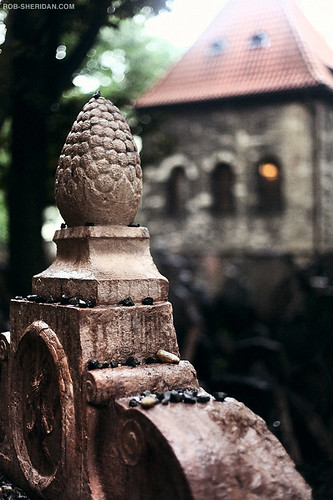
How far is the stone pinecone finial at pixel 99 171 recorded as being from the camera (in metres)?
3.08

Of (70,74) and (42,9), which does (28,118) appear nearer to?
(70,74)

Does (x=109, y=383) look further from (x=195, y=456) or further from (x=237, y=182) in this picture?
(x=237, y=182)

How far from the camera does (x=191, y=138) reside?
16.7 m

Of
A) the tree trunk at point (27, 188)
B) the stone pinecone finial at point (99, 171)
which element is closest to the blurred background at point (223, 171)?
the tree trunk at point (27, 188)

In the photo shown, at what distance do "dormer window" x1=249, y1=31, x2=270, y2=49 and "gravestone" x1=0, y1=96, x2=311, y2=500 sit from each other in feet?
47.1

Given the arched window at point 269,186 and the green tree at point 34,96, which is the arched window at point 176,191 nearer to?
the arched window at point 269,186

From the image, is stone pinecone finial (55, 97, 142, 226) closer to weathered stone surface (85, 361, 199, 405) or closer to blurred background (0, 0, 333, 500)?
weathered stone surface (85, 361, 199, 405)

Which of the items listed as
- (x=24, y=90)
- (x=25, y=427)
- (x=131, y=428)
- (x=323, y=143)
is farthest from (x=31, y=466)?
(x=323, y=143)

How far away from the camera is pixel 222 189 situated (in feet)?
54.1

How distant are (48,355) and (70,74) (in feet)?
16.2

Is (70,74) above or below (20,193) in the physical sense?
above

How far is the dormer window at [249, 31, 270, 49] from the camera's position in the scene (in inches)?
646

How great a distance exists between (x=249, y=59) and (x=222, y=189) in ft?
11.8

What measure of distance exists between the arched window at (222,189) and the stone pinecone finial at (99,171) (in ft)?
43.0
